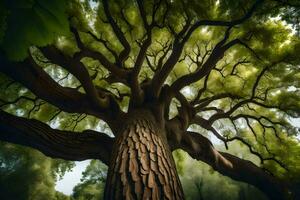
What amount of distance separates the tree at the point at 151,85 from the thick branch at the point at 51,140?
2 centimetres

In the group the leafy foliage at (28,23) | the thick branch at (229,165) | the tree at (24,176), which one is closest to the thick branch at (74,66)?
the thick branch at (229,165)

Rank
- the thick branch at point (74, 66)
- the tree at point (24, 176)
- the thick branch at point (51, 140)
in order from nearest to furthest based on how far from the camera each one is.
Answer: the thick branch at point (51, 140)
the thick branch at point (74, 66)
the tree at point (24, 176)

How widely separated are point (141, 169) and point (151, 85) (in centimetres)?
272

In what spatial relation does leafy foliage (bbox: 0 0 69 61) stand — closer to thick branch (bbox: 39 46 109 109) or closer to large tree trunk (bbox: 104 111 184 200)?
large tree trunk (bbox: 104 111 184 200)

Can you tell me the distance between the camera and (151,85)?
6008 mm

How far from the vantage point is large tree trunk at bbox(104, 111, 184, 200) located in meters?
3.37

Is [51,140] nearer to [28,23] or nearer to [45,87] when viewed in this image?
[45,87]

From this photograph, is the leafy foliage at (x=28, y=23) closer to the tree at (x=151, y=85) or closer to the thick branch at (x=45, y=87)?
the tree at (x=151, y=85)

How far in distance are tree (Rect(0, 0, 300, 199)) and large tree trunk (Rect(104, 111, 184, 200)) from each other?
0.06 feet

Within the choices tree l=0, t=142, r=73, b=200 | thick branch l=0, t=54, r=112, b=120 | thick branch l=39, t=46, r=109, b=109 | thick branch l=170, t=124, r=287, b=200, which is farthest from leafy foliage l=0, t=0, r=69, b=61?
tree l=0, t=142, r=73, b=200

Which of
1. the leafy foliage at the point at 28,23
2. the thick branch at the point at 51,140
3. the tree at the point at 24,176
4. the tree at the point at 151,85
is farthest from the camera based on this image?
the tree at the point at 24,176

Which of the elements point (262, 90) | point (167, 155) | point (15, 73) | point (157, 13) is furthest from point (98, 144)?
point (262, 90)

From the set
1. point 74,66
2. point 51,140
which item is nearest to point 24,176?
point 51,140

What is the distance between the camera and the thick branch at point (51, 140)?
4.52 m
